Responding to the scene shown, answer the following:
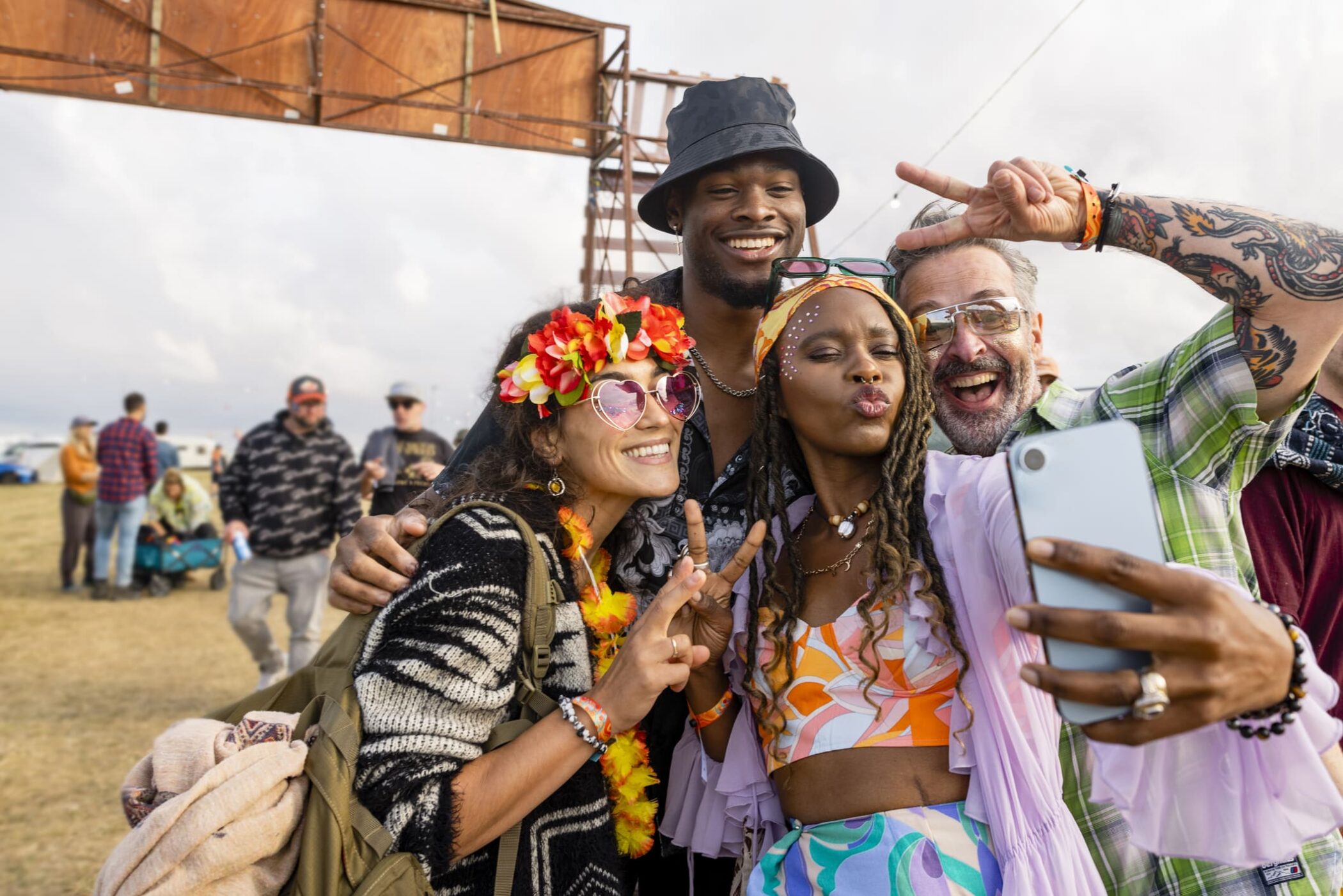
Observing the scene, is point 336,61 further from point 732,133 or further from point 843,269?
point 843,269

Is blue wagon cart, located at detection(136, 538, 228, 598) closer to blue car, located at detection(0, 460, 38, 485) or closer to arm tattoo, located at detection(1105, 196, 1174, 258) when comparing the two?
arm tattoo, located at detection(1105, 196, 1174, 258)

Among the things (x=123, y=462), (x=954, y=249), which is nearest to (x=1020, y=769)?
(x=954, y=249)

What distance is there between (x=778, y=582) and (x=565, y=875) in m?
0.91

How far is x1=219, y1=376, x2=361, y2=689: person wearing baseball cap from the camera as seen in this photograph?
6.71 meters

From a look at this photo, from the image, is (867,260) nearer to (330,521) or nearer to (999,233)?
(999,233)

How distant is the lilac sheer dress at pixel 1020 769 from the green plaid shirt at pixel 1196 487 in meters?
0.27

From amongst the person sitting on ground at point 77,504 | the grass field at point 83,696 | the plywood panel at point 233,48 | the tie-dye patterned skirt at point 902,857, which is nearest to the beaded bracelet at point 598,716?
the tie-dye patterned skirt at point 902,857

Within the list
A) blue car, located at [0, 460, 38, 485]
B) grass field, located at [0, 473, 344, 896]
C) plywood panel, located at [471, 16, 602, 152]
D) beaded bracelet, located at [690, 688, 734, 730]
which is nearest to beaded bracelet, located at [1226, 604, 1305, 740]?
beaded bracelet, located at [690, 688, 734, 730]

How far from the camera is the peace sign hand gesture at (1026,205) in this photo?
2.04 meters

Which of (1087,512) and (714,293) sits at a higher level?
(714,293)

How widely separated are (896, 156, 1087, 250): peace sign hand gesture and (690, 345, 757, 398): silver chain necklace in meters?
1.22

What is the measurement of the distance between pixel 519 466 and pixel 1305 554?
2.25 meters

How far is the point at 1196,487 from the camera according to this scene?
78.0 inches

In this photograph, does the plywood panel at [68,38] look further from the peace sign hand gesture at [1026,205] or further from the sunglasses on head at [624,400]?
the peace sign hand gesture at [1026,205]
